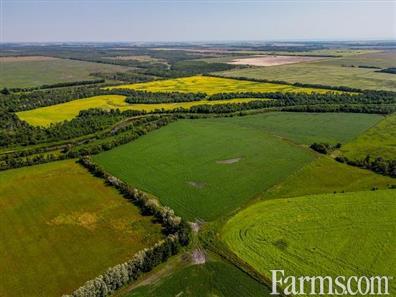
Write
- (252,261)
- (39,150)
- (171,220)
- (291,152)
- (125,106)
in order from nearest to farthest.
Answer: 1. (252,261)
2. (171,220)
3. (291,152)
4. (39,150)
5. (125,106)

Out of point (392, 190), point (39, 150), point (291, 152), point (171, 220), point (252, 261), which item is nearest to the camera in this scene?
point (252, 261)

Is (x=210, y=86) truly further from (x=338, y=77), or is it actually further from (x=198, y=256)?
(x=198, y=256)

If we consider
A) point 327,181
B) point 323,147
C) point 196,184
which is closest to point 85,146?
point 196,184

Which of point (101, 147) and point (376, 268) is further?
point (101, 147)

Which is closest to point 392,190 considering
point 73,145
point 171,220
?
point 171,220

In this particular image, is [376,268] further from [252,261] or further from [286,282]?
[252,261]

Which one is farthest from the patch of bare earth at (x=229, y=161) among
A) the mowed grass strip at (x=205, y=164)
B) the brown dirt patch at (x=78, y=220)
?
the brown dirt patch at (x=78, y=220)

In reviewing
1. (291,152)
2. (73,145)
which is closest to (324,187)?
(291,152)
